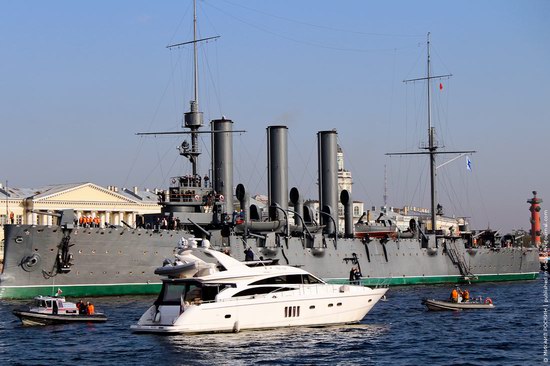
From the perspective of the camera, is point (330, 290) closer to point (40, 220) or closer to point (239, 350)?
point (239, 350)

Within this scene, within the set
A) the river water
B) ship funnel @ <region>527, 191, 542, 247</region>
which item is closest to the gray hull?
the river water

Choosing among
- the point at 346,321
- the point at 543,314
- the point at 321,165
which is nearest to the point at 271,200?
the point at 321,165

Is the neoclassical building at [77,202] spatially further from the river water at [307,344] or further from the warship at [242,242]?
the river water at [307,344]

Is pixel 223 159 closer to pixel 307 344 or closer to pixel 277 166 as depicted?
pixel 277 166

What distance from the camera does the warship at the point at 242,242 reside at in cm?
5559

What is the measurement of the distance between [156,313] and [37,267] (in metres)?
22.5

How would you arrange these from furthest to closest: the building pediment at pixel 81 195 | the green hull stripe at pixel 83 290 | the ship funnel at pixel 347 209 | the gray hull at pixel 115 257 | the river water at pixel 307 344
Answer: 1. the building pediment at pixel 81 195
2. the ship funnel at pixel 347 209
3. the gray hull at pixel 115 257
4. the green hull stripe at pixel 83 290
5. the river water at pixel 307 344

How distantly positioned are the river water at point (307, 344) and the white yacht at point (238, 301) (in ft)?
1.32

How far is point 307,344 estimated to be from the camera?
33000 millimetres

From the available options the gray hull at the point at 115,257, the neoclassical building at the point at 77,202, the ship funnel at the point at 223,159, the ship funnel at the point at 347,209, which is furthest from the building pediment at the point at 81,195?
the gray hull at the point at 115,257

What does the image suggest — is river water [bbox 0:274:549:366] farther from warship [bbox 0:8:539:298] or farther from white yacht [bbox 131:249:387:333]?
warship [bbox 0:8:539:298]

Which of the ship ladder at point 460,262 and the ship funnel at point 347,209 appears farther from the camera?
the ship ladder at point 460,262

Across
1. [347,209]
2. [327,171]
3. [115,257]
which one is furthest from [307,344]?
[327,171]

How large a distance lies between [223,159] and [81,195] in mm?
55178
